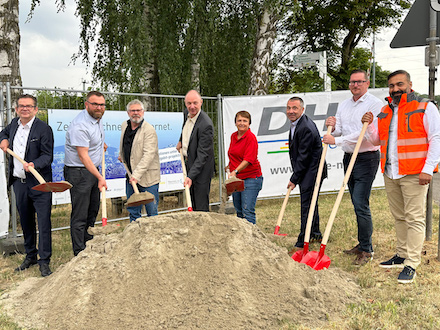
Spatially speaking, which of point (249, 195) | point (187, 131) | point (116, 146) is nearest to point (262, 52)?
point (116, 146)

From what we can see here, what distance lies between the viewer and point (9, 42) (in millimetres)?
6641

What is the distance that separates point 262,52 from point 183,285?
7950 mm

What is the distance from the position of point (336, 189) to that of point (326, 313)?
5.82 m

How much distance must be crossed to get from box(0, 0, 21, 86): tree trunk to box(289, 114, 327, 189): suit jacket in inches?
192

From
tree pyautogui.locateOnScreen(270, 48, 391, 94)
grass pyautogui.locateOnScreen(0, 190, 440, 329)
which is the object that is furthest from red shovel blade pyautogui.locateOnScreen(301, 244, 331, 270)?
tree pyautogui.locateOnScreen(270, 48, 391, 94)

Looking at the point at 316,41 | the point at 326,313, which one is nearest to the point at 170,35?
the point at 326,313

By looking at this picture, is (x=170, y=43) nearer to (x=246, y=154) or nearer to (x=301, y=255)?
(x=246, y=154)

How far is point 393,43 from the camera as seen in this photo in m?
5.36

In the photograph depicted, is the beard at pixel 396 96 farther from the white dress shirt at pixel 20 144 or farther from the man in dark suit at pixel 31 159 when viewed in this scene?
the white dress shirt at pixel 20 144

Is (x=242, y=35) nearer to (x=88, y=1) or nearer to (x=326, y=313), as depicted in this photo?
(x=88, y=1)

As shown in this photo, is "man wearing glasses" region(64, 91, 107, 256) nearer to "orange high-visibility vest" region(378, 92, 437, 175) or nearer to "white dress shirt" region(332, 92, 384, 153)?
"white dress shirt" region(332, 92, 384, 153)

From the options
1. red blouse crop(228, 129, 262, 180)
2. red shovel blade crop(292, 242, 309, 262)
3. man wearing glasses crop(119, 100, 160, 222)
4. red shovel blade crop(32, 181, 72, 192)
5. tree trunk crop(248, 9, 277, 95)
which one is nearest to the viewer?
red shovel blade crop(32, 181, 72, 192)

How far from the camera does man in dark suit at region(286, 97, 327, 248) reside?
5086 mm

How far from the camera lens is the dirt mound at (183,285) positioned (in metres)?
3.26
